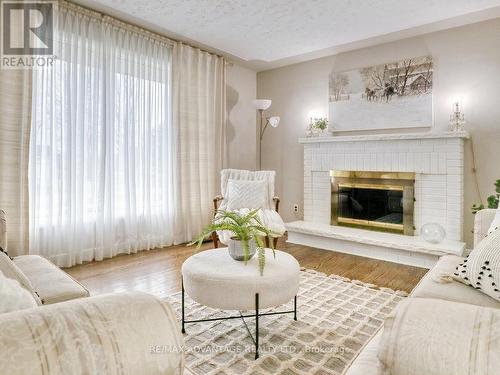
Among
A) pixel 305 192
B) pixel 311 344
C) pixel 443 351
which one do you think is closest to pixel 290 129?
pixel 305 192

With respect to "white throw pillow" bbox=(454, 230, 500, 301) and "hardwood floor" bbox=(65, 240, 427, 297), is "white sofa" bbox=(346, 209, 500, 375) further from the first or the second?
"hardwood floor" bbox=(65, 240, 427, 297)

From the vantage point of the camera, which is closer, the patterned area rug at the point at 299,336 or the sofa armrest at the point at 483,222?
the patterned area rug at the point at 299,336

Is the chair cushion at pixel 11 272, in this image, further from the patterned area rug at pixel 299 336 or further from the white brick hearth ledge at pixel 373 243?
the white brick hearth ledge at pixel 373 243

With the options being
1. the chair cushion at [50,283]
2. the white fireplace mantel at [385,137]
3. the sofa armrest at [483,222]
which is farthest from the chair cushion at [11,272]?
the white fireplace mantel at [385,137]

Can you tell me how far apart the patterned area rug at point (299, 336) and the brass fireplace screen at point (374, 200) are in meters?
1.58

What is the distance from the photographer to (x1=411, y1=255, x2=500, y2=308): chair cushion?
1332 millimetres

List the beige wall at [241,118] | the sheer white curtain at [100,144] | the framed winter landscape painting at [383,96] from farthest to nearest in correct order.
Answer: the beige wall at [241,118] → the framed winter landscape painting at [383,96] → the sheer white curtain at [100,144]

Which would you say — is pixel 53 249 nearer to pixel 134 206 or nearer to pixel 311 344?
pixel 134 206

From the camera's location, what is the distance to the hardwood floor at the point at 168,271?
2.80 m

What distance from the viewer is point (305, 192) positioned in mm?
4730

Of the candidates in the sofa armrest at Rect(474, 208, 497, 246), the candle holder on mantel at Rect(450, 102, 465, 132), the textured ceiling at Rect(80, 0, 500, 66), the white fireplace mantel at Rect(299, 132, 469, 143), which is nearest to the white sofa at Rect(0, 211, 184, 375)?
the sofa armrest at Rect(474, 208, 497, 246)

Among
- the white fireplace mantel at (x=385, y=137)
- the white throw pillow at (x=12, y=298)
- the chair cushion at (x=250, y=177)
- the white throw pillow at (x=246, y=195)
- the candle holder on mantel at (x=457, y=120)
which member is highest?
the candle holder on mantel at (x=457, y=120)

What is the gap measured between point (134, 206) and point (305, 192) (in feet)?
7.55

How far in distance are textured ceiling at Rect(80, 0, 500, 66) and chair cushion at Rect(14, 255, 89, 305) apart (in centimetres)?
252
